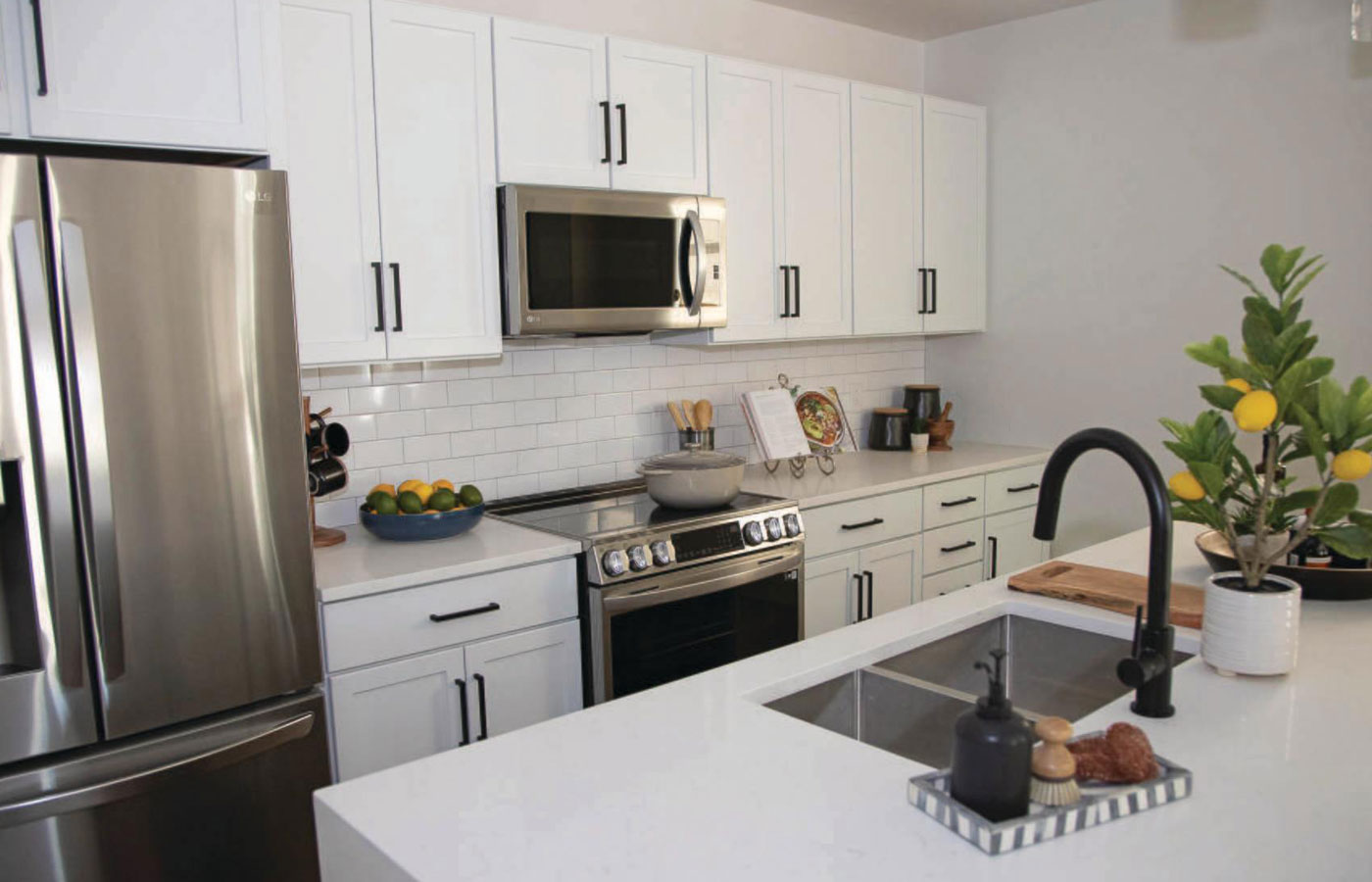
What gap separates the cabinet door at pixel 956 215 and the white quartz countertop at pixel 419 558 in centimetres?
229

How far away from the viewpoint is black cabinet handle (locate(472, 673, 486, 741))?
2844mm

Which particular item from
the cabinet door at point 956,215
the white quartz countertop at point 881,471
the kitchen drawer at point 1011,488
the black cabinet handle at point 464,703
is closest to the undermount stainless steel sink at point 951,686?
the black cabinet handle at point 464,703

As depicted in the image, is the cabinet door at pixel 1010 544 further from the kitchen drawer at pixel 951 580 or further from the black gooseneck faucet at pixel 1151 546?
the black gooseneck faucet at pixel 1151 546

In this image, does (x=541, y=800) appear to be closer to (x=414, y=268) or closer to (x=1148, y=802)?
(x=1148, y=802)

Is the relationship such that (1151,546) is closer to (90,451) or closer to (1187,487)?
(1187,487)

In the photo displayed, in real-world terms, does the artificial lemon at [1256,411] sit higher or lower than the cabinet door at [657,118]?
lower

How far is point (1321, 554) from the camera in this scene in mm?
A: 2309

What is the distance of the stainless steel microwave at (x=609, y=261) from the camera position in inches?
125

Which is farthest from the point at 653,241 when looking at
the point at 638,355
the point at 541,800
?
the point at 541,800

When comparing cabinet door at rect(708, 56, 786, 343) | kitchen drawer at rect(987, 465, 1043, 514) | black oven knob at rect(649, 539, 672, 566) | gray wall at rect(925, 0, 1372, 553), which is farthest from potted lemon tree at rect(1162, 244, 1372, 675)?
kitchen drawer at rect(987, 465, 1043, 514)

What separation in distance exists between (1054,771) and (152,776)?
180 centimetres

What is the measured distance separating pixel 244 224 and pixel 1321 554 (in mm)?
2374

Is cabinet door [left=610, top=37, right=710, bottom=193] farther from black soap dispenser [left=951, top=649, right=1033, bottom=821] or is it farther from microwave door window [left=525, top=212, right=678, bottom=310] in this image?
black soap dispenser [left=951, top=649, right=1033, bottom=821]

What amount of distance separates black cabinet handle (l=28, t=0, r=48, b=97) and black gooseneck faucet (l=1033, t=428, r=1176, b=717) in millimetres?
2031
